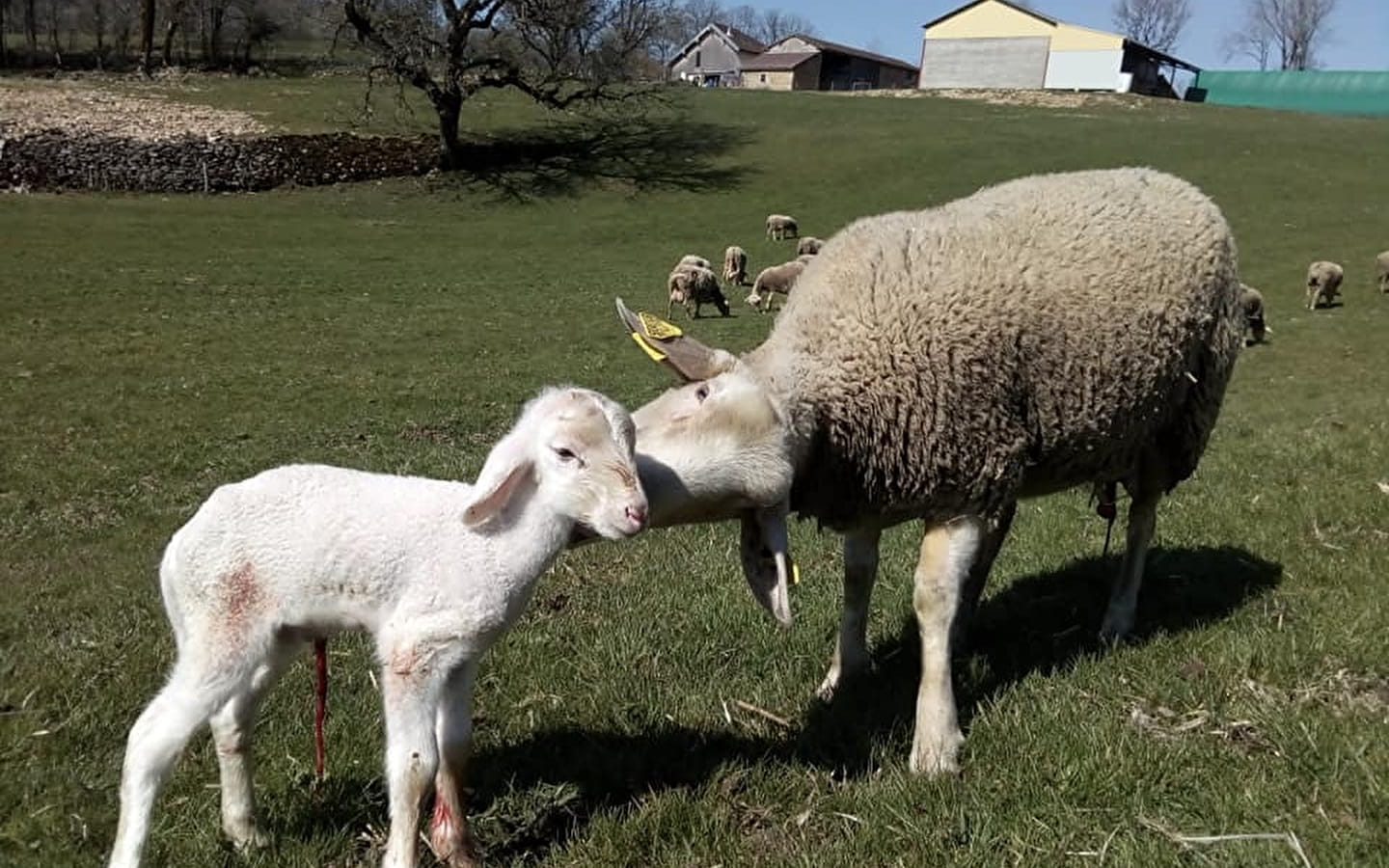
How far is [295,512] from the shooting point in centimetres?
311

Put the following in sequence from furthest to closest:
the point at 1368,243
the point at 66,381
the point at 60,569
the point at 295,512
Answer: the point at 1368,243
the point at 66,381
the point at 60,569
the point at 295,512

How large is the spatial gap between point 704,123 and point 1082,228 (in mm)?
50820

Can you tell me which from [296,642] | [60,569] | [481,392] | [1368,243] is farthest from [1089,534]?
[1368,243]

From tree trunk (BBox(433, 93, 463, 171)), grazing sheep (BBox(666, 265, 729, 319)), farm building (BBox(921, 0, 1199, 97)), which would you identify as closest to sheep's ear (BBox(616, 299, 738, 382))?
grazing sheep (BBox(666, 265, 729, 319))

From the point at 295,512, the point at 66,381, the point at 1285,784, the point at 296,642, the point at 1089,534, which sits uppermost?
the point at 295,512

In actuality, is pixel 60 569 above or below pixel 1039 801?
below

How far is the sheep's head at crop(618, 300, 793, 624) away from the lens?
11.7 ft

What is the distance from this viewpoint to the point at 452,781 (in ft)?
10.8

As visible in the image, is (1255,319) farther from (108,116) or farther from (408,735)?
(108,116)

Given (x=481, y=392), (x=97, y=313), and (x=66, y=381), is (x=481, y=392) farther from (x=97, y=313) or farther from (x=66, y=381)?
(x=97, y=313)

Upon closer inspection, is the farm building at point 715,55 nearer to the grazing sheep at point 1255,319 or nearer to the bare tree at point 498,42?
the bare tree at point 498,42

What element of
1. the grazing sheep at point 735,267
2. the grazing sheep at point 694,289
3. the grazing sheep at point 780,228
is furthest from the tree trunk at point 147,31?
the grazing sheep at point 694,289

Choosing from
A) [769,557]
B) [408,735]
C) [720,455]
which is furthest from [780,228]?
[408,735]

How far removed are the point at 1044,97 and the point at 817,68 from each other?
41757 millimetres
